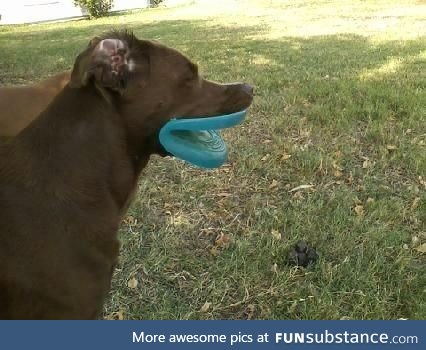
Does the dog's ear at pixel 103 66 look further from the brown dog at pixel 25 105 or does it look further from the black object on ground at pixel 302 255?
the black object on ground at pixel 302 255

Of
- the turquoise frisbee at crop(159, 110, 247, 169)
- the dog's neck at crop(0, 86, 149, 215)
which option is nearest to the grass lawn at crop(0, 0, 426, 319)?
the turquoise frisbee at crop(159, 110, 247, 169)

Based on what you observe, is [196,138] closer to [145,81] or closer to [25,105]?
[145,81]

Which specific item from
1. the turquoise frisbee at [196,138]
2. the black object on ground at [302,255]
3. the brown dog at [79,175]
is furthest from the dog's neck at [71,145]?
the black object on ground at [302,255]

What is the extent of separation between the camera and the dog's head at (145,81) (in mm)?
2330

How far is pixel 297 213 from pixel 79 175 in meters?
1.84

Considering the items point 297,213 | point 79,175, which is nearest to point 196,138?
point 79,175

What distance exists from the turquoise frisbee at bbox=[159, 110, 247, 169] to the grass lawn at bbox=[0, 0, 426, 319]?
2.81 ft

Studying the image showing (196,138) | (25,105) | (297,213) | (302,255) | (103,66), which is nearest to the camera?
(103,66)

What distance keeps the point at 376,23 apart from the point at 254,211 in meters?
10.4

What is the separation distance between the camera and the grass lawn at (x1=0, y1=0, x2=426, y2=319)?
323 centimetres

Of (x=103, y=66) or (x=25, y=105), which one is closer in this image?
(x=103, y=66)

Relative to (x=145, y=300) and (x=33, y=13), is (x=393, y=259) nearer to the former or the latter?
(x=145, y=300)

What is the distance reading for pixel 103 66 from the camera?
2.30 meters

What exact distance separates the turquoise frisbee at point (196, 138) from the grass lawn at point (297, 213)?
2.81 feet
